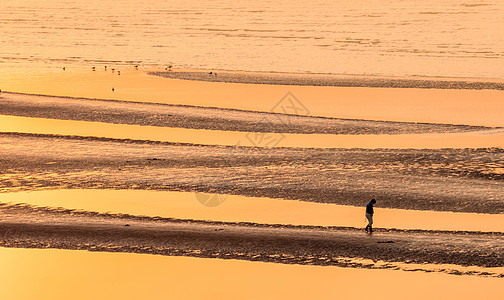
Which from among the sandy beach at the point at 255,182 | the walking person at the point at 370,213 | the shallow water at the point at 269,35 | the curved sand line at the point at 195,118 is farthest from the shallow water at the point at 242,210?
the shallow water at the point at 269,35

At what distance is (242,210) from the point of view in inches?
1101

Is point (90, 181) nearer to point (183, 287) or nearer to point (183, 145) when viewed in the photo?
point (183, 145)

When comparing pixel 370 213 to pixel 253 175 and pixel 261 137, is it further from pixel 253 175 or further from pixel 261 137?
pixel 261 137

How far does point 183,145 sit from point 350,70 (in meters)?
28.0

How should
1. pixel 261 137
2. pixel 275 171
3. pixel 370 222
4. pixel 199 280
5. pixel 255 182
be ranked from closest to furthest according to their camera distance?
pixel 199 280, pixel 370 222, pixel 255 182, pixel 275 171, pixel 261 137

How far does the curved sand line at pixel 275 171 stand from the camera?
97.5ft

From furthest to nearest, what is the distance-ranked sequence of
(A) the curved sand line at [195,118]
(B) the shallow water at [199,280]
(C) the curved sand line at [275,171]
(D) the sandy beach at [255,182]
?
(A) the curved sand line at [195,118] → (C) the curved sand line at [275,171] → (D) the sandy beach at [255,182] → (B) the shallow water at [199,280]

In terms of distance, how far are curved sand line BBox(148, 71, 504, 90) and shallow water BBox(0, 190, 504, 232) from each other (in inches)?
1115

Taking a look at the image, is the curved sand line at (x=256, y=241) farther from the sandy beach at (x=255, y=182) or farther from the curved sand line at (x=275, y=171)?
the curved sand line at (x=275, y=171)

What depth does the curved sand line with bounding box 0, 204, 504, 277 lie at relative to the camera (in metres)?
23.4

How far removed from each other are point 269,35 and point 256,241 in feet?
207

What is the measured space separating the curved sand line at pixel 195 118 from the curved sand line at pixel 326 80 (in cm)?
1200

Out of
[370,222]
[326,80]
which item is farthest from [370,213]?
[326,80]

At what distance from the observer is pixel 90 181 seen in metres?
31.6
